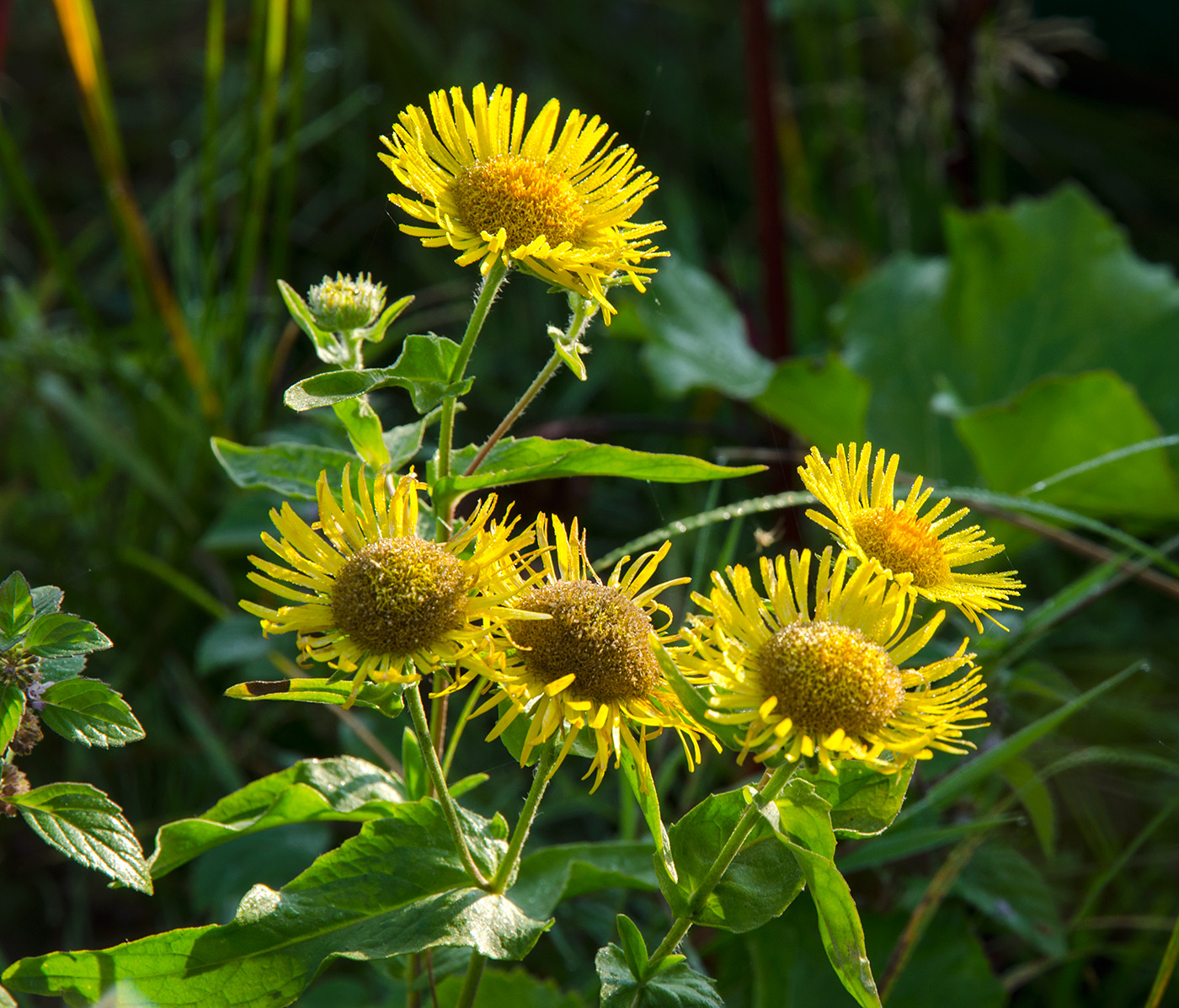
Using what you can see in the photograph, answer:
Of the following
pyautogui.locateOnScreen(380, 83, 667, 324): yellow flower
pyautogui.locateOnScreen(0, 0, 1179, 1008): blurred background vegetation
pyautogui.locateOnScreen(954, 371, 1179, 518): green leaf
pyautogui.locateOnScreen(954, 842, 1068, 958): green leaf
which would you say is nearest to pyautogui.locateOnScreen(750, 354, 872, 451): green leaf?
pyautogui.locateOnScreen(0, 0, 1179, 1008): blurred background vegetation

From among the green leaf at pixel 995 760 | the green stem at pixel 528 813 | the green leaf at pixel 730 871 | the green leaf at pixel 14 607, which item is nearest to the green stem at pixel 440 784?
the green stem at pixel 528 813

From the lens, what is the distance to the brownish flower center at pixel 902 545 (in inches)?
24.6

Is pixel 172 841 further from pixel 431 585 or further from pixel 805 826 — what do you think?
pixel 805 826

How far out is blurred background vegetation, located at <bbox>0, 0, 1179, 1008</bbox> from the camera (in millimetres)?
1106

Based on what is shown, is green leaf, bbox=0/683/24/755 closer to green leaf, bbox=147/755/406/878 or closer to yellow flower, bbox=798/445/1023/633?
green leaf, bbox=147/755/406/878

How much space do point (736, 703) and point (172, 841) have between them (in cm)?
37

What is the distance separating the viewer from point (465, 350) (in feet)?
2.03

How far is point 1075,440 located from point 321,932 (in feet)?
3.91

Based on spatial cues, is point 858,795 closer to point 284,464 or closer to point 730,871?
point 730,871

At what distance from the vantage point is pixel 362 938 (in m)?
0.60

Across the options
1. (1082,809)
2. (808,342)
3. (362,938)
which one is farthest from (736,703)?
(808,342)

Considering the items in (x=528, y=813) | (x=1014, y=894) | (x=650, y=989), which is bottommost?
(x=1014, y=894)

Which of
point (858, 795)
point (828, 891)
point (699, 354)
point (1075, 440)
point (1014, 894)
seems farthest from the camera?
point (699, 354)

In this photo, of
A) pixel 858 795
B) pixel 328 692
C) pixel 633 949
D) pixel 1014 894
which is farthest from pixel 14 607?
pixel 1014 894
